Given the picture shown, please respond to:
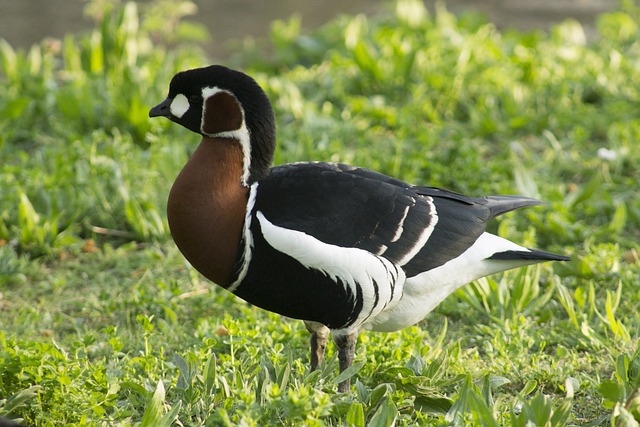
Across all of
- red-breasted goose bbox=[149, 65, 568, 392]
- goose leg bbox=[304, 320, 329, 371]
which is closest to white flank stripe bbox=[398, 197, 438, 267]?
red-breasted goose bbox=[149, 65, 568, 392]

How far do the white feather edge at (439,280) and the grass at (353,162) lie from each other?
152 mm

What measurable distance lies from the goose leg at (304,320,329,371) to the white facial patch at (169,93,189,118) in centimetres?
91

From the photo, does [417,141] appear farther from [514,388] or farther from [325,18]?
[325,18]

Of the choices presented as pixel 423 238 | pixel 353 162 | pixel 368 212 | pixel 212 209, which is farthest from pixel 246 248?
pixel 353 162

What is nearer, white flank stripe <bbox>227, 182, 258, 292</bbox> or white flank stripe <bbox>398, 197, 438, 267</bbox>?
white flank stripe <bbox>227, 182, 258, 292</bbox>

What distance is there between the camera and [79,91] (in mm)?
6055

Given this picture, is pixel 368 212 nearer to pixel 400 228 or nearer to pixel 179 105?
pixel 400 228

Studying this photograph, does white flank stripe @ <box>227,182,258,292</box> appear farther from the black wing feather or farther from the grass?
the grass

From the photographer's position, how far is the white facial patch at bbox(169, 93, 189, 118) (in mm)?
3389

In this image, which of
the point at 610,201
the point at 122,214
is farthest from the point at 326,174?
the point at 610,201

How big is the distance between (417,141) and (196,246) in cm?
254

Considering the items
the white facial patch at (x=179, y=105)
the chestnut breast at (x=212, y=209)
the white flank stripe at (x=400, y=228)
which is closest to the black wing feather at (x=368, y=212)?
the white flank stripe at (x=400, y=228)

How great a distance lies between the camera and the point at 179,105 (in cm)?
340

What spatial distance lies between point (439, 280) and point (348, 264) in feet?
1.46
